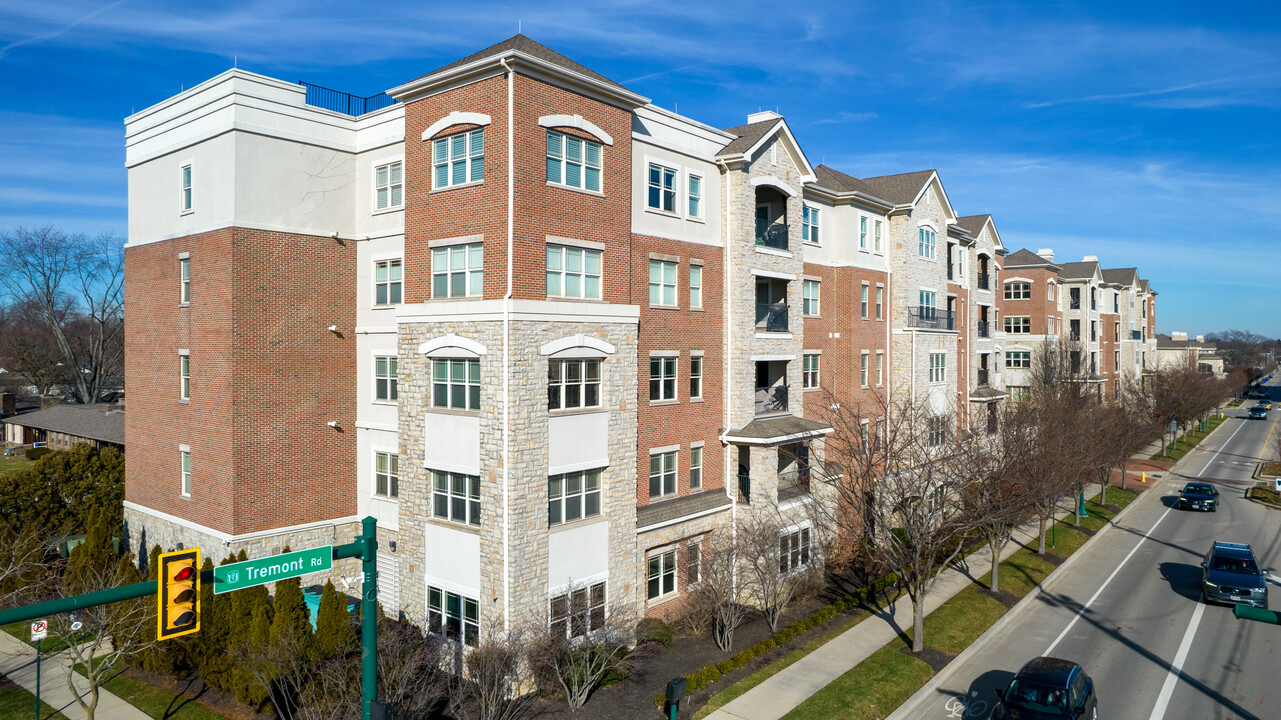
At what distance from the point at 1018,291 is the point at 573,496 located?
49.8 meters

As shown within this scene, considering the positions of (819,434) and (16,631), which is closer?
(16,631)

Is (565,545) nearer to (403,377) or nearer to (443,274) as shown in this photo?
(403,377)

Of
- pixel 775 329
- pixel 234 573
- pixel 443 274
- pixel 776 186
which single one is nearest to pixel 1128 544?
pixel 775 329

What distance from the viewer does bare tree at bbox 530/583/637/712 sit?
17.1 m

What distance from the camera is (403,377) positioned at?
67.4ft

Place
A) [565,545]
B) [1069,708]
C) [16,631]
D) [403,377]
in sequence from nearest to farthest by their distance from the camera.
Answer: [1069,708], [565,545], [403,377], [16,631]

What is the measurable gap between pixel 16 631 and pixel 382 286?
15.5 m

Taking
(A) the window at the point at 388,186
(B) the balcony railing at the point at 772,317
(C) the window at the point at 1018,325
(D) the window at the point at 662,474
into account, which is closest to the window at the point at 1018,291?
(C) the window at the point at 1018,325

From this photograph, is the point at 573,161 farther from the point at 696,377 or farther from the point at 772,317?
the point at 772,317

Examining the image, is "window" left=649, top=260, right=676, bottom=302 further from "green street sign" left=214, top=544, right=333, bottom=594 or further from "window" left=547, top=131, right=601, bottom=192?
"green street sign" left=214, top=544, right=333, bottom=594

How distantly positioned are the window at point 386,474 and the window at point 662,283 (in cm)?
967

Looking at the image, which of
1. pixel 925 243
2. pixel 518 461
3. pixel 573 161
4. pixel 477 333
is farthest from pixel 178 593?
pixel 925 243

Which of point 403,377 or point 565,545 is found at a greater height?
point 403,377

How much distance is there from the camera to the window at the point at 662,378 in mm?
23125
